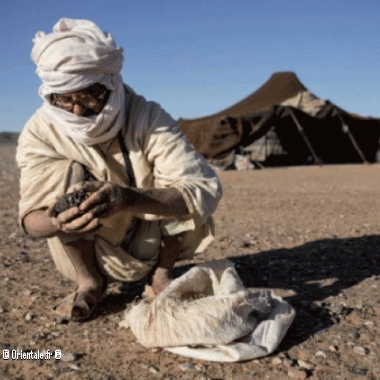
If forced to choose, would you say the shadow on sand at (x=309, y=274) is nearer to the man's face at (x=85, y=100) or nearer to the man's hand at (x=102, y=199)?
the man's hand at (x=102, y=199)

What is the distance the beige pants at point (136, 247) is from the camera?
2719 millimetres

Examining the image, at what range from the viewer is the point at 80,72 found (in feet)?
7.99

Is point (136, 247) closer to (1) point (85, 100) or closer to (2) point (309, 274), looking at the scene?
(1) point (85, 100)

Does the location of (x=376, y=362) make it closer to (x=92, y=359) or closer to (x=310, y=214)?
(x=92, y=359)

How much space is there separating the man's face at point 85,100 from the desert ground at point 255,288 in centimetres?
100

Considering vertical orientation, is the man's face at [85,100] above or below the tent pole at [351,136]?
above

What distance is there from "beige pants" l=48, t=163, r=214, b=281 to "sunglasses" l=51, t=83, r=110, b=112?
1.96 feet

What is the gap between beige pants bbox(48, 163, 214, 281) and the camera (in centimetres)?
272

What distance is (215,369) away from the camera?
6.70 ft

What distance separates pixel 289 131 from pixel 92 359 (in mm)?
13933

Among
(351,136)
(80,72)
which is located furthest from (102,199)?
(351,136)

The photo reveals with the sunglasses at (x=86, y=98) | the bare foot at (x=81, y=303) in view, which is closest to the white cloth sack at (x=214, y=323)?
the bare foot at (x=81, y=303)

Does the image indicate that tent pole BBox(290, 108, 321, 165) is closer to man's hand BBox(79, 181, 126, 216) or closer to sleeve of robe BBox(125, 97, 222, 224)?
sleeve of robe BBox(125, 97, 222, 224)

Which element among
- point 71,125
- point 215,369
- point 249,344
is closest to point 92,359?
point 215,369
